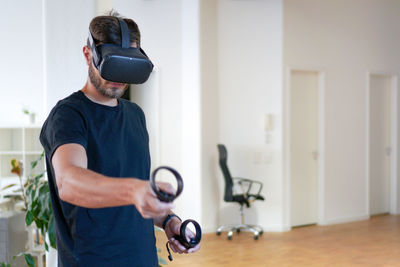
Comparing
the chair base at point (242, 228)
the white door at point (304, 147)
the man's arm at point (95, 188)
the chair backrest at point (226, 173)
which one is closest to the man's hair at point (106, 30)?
the man's arm at point (95, 188)

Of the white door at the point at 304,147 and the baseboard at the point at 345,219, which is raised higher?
the white door at the point at 304,147

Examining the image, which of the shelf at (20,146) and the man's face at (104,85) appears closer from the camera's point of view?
the man's face at (104,85)

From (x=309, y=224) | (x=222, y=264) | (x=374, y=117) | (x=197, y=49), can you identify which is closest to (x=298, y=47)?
(x=197, y=49)

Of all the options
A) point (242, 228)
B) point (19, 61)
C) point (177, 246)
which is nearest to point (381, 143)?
point (242, 228)

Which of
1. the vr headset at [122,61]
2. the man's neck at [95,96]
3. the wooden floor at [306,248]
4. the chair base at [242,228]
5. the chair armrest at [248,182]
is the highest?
the vr headset at [122,61]

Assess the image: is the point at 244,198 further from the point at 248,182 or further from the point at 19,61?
the point at 19,61

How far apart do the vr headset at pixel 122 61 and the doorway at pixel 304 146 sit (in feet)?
20.3

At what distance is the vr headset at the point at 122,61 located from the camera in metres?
1.16

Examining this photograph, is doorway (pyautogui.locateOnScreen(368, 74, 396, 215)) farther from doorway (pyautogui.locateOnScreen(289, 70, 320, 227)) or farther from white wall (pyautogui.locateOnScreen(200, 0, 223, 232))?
white wall (pyautogui.locateOnScreen(200, 0, 223, 232))

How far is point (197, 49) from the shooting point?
682 centimetres

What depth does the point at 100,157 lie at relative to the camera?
4.01 ft

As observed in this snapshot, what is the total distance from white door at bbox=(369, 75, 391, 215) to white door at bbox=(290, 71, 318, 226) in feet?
4.56

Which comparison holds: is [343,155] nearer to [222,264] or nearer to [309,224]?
[309,224]

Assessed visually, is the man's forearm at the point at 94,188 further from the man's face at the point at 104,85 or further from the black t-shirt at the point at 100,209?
the man's face at the point at 104,85
